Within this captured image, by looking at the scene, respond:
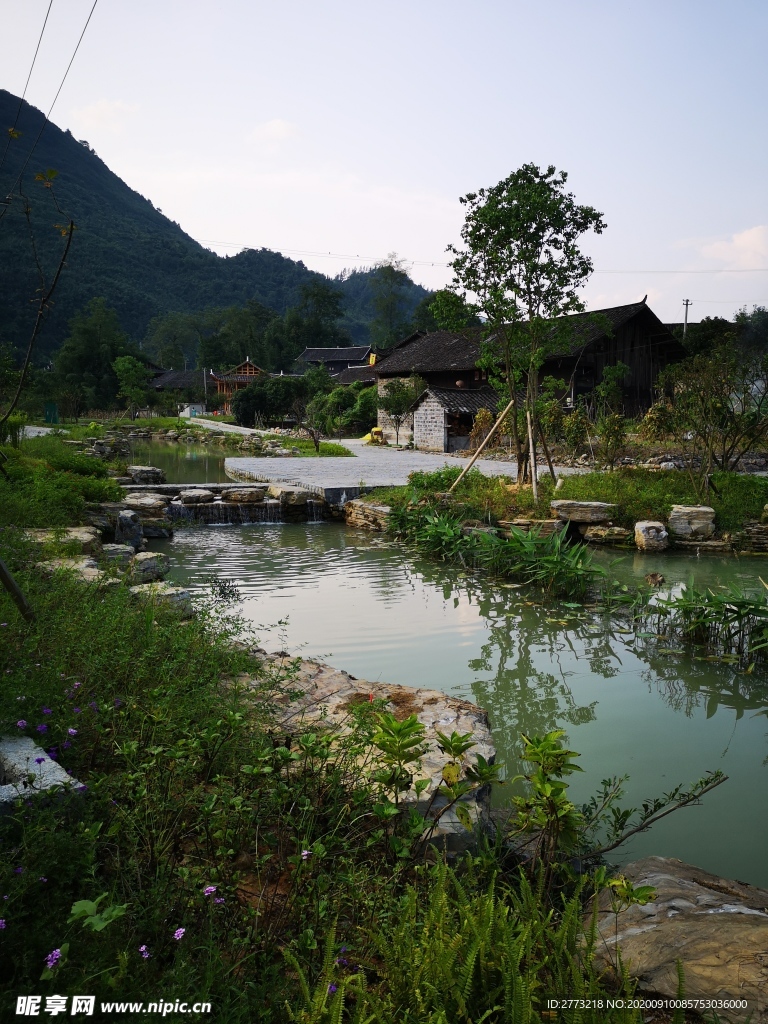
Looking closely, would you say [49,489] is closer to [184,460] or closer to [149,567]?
[149,567]

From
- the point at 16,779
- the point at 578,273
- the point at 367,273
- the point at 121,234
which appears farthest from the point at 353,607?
the point at 367,273

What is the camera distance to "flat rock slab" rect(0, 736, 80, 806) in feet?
7.25

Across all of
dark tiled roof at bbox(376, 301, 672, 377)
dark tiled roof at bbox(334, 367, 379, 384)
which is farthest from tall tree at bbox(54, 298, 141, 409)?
dark tiled roof at bbox(376, 301, 672, 377)

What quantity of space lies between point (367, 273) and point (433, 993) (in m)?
144

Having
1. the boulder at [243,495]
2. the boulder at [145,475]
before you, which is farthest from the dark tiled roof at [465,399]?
the boulder at [243,495]

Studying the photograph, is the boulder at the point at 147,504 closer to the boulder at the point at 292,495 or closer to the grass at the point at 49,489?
the grass at the point at 49,489

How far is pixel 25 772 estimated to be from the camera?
7.69 feet

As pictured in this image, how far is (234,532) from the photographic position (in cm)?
1252

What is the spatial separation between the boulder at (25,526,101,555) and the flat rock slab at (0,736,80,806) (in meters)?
4.81

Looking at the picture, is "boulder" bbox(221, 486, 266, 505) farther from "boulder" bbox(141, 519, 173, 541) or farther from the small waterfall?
"boulder" bbox(141, 519, 173, 541)

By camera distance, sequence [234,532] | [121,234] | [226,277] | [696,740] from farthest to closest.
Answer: [226,277]
[121,234]
[234,532]
[696,740]

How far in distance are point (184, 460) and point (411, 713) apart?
2362cm

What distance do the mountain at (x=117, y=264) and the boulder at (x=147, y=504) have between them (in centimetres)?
4855

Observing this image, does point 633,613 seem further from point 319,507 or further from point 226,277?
point 226,277
